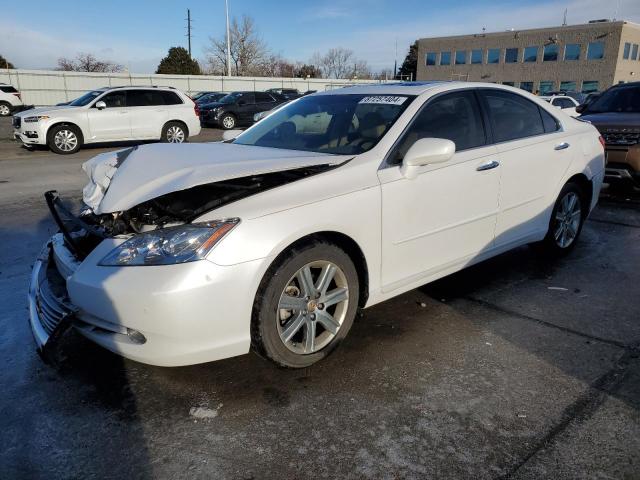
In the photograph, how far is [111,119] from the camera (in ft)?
45.8

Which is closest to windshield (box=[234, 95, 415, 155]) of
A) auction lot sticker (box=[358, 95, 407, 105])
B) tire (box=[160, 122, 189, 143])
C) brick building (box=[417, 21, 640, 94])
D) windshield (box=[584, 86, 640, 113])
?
auction lot sticker (box=[358, 95, 407, 105])

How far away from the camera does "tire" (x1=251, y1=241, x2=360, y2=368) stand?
2703 mm

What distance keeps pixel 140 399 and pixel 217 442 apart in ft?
1.92

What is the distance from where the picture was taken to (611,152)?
7.71 m

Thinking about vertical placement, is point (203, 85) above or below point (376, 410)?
above

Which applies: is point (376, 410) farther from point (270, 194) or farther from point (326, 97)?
point (326, 97)

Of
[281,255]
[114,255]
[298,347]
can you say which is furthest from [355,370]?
[114,255]

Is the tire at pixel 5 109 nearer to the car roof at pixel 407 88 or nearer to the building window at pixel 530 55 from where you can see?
the car roof at pixel 407 88

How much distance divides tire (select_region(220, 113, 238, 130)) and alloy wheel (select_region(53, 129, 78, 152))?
29.2 feet

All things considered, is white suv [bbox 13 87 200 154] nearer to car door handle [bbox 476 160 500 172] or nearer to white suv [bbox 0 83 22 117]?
car door handle [bbox 476 160 500 172]

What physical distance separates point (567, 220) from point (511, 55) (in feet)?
194

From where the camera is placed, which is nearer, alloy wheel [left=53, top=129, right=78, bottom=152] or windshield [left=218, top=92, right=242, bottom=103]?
alloy wheel [left=53, top=129, right=78, bottom=152]

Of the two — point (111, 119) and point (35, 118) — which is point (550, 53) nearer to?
point (111, 119)

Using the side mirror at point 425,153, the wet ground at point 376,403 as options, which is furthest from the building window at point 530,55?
the side mirror at point 425,153
